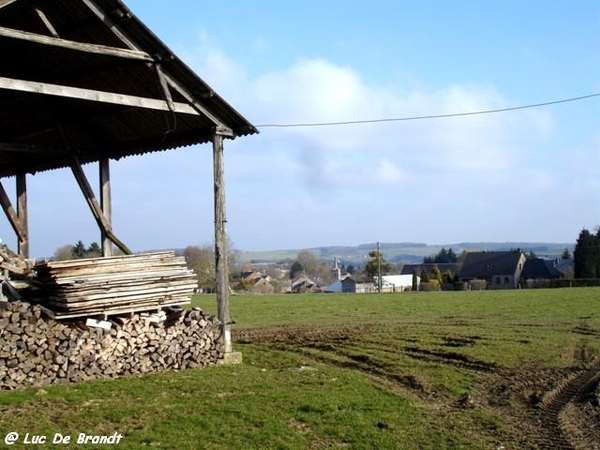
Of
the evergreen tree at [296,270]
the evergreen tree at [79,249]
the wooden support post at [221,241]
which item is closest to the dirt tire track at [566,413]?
the wooden support post at [221,241]

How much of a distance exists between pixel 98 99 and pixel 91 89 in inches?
117

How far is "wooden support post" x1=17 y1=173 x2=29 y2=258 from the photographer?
59.0ft

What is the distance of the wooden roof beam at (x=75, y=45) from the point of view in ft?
35.0

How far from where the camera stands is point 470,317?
2648 cm

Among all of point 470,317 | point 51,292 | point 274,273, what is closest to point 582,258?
point 470,317

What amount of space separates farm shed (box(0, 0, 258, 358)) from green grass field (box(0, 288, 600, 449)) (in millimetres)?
2786

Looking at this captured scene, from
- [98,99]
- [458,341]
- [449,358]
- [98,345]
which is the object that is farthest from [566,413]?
[98,99]

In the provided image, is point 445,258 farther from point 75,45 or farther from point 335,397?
point 75,45

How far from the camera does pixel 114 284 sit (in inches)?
489

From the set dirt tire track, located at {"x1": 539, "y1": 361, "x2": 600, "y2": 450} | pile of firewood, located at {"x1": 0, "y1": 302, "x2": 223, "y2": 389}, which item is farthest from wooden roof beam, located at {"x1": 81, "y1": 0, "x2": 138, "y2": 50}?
dirt tire track, located at {"x1": 539, "y1": 361, "x2": 600, "y2": 450}

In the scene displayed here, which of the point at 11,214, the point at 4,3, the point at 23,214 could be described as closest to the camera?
the point at 4,3

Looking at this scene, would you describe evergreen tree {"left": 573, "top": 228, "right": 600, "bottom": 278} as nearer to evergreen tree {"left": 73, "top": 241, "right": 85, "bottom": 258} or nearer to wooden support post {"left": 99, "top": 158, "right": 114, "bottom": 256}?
evergreen tree {"left": 73, "top": 241, "right": 85, "bottom": 258}

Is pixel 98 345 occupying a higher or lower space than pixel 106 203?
lower

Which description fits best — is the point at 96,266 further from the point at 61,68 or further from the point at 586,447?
the point at 586,447
